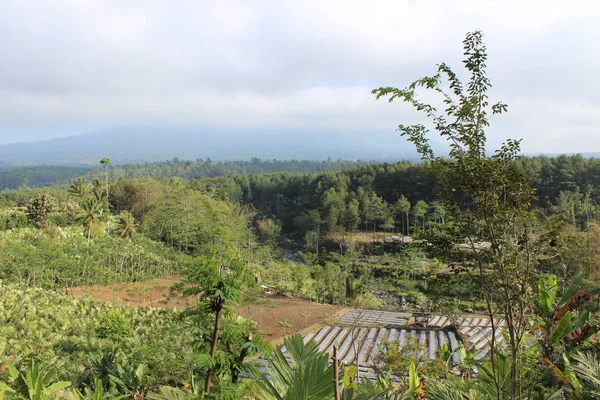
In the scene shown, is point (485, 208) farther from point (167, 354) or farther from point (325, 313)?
point (325, 313)

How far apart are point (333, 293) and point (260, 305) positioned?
4.30 metres

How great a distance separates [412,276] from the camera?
2209 cm

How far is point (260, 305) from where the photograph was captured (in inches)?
546

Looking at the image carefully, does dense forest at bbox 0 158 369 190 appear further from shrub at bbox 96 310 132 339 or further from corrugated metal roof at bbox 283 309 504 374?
shrub at bbox 96 310 132 339

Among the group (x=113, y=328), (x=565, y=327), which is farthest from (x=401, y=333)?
(x=565, y=327)

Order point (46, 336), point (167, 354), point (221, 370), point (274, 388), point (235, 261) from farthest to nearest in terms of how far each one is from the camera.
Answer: point (46, 336) < point (167, 354) < point (235, 261) < point (221, 370) < point (274, 388)

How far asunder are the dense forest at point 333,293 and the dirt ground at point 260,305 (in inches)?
4.5

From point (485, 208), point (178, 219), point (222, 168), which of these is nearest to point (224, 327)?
point (485, 208)

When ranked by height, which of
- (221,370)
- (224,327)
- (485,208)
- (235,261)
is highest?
(485,208)

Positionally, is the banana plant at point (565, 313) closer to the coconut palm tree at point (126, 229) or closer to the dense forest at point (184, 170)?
the coconut palm tree at point (126, 229)

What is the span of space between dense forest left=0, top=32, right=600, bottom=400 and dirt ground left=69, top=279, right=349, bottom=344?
114mm

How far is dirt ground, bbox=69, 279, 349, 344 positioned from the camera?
1274 centimetres

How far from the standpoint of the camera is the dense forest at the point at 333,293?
2961 millimetres

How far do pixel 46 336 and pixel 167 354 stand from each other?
378cm
